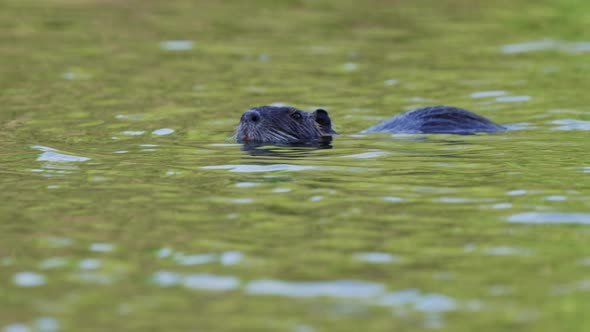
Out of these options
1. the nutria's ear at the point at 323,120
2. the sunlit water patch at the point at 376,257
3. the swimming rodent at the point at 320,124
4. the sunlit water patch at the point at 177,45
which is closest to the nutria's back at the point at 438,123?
the swimming rodent at the point at 320,124

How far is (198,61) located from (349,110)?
4252 mm

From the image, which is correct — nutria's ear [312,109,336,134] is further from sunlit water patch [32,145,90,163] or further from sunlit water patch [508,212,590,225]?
sunlit water patch [508,212,590,225]

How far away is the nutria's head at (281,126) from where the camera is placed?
11641 mm

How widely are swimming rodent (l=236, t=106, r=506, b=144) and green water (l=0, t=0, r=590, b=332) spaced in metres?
0.31

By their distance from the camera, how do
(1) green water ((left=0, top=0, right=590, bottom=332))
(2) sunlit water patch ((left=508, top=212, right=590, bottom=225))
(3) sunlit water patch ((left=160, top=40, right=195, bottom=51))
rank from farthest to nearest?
1. (3) sunlit water patch ((left=160, top=40, right=195, bottom=51))
2. (2) sunlit water patch ((left=508, top=212, right=590, bottom=225))
3. (1) green water ((left=0, top=0, right=590, bottom=332))

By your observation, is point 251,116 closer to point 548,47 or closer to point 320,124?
point 320,124

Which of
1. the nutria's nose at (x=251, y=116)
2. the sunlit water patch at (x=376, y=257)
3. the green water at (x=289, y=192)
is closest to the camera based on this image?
the green water at (x=289, y=192)

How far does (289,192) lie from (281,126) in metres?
3.78

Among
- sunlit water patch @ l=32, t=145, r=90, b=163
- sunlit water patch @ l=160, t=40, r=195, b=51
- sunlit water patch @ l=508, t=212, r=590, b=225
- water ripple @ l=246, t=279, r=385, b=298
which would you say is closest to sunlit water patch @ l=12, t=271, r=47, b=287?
water ripple @ l=246, t=279, r=385, b=298

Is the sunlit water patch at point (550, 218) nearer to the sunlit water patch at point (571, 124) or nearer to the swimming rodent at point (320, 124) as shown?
the swimming rodent at point (320, 124)

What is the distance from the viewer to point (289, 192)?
8.20m

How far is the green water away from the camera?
5.43 m

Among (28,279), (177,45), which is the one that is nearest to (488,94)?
(177,45)

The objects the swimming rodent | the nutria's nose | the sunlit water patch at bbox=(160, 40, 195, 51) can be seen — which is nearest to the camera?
the nutria's nose
